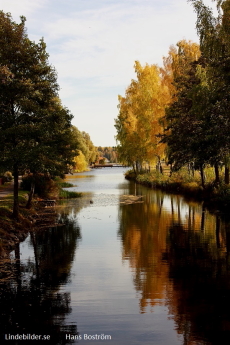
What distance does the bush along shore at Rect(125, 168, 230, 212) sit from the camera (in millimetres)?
28159

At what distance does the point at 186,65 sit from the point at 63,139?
14361 mm

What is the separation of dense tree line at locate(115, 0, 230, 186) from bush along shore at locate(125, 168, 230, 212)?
1.15m

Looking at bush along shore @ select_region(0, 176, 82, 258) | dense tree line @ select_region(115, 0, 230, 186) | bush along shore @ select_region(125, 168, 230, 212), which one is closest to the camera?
bush along shore @ select_region(0, 176, 82, 258)

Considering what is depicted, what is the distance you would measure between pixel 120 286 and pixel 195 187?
982 inches

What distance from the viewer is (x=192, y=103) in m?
29.5

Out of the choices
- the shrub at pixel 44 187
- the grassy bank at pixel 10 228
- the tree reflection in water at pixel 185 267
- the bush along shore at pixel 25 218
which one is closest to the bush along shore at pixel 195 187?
the tree reflection in water at pixel 185 267

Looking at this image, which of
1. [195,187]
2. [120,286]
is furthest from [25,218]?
[195,187]

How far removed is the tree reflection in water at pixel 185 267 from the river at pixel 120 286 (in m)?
0.03

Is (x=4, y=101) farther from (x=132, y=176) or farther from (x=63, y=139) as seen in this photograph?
(x=132, y=176)

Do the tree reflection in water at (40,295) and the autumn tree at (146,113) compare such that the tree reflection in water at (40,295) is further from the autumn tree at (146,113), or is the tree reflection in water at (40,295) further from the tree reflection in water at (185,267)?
the autumn tree at (146,113)

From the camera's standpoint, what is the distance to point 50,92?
Result: 22.6 m

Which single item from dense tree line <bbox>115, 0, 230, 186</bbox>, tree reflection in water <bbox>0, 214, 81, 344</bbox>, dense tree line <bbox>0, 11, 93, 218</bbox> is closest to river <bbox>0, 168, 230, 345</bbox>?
tree reflection in water <bbox>0, 214, 81, 344</bbox>

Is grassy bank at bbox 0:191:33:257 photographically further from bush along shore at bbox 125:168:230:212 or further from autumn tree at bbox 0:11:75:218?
bush along shore at bbox 125:168:230:212

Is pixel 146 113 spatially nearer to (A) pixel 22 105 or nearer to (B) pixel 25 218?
(B) pixel 25 218
